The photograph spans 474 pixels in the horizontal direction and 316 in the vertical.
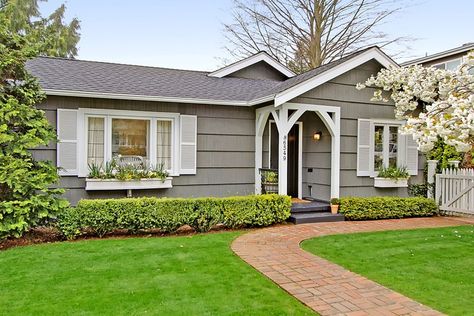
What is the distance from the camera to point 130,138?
8195mm

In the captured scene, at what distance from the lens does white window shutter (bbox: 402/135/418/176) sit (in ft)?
31.6

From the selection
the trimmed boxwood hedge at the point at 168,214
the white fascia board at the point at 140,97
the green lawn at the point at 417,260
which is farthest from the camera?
the white fascia board at the point at 140,97

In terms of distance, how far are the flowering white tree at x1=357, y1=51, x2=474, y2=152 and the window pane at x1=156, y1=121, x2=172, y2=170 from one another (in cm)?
483

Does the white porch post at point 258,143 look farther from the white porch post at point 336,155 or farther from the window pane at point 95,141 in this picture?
the window pane at point 95,141

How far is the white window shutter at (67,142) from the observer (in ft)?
24.5

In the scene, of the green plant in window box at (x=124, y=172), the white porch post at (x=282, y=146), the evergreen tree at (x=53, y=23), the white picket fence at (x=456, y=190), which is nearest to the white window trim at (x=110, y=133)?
the green plant in window box at (x=124, y=172)

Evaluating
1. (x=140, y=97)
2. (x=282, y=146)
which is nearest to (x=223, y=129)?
(x=282, y=146)

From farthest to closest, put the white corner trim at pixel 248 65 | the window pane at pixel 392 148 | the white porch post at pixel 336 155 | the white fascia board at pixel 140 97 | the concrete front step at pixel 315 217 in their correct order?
the white corner trim at pixel 248 65 < the window pane at pixel 392 148 < the white porch post at pixel 336 155 < the concrete front step at pixel 315 217 < the white fascia board at pixel 140 97

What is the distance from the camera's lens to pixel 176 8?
15.9 meters

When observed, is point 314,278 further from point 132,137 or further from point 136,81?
point 136,81

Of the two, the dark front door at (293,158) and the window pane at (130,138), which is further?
the dark front door at (293,158)

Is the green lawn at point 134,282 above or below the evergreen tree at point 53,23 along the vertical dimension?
below

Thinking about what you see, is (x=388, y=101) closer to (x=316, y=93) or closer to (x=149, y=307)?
(x=316, y=93)

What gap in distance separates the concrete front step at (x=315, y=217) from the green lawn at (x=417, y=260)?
1280 millimetres
